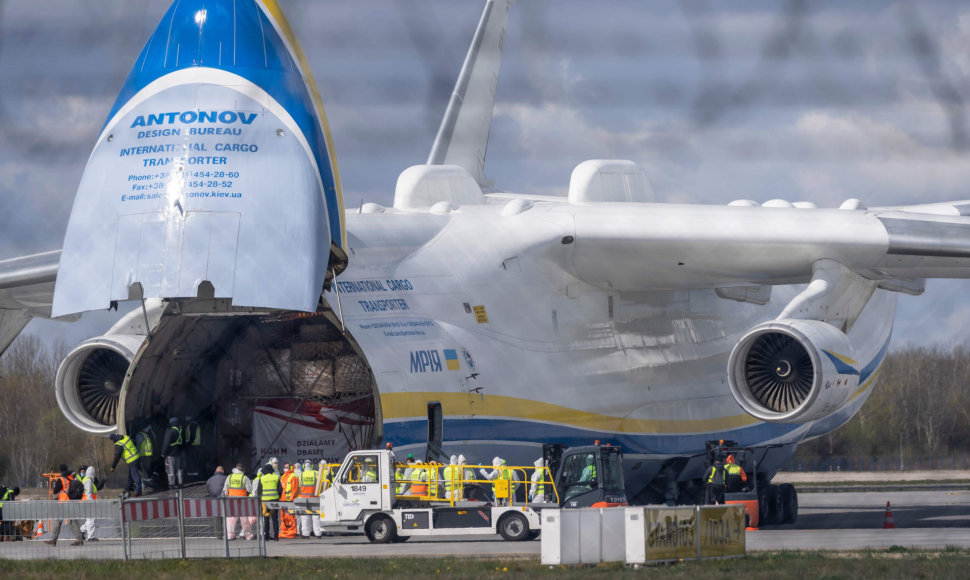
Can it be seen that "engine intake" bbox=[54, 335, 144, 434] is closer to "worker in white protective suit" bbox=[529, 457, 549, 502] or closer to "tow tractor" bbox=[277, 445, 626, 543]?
"tow tractor" bbox=[277, 445, 626, 543]

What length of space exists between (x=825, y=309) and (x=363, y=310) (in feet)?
18.8

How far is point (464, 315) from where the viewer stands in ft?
52.4

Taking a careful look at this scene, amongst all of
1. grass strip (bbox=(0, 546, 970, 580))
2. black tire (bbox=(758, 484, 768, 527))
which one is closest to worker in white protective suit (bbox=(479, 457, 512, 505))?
grass strip (bbox=(0, 546, 970, 580))

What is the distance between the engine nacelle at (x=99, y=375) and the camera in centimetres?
1627

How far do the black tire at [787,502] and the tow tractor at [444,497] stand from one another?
5259 mm

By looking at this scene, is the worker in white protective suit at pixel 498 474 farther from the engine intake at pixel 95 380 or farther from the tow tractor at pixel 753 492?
the engine intake at pixel 95 380

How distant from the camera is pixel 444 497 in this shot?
49.7ft

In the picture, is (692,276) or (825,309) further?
(692,276)

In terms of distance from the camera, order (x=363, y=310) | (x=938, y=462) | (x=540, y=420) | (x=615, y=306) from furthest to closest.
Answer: (x=938, y=462)
(x=615, y=306)
(x=540, y=420)
(x=363, y=310)

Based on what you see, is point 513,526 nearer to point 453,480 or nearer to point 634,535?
point 453,480

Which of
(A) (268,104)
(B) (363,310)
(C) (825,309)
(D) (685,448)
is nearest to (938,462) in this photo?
(D) (685,448)

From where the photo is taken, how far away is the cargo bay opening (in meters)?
17.5

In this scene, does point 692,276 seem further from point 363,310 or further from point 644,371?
point 363,310

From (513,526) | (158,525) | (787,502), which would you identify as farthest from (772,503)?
(158,525)
